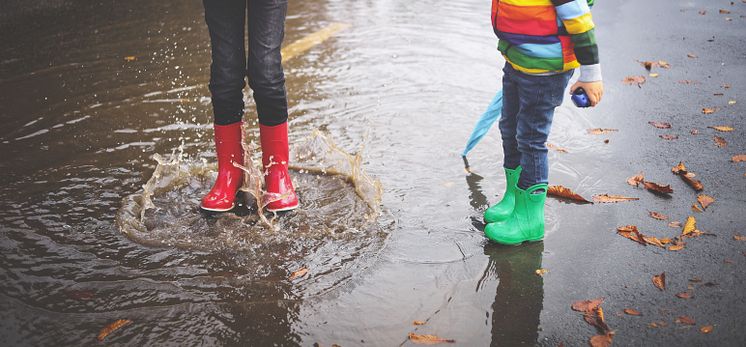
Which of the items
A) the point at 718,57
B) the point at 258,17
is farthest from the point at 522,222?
the point at 718,57

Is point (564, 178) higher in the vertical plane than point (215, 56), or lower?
lower

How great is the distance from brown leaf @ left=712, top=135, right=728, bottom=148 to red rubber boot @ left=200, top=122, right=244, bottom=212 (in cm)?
313

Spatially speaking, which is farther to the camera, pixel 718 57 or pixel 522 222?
pixel 718 57

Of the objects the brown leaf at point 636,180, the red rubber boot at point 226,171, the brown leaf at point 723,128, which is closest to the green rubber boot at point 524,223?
the brown leaf at point 636,180

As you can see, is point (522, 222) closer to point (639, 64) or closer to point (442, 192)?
point (442, 192)

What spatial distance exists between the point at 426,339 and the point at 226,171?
1.51 meters

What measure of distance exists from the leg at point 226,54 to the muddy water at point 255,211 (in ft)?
1.84

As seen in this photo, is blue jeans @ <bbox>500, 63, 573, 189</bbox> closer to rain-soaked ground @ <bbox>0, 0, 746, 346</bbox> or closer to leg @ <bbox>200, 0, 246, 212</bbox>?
rain-soaked ground @ <bbox>0, 0, 746, 346</bbox>

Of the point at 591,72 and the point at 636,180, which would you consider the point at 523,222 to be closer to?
the point at 591,72

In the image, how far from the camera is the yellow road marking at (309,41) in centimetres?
581

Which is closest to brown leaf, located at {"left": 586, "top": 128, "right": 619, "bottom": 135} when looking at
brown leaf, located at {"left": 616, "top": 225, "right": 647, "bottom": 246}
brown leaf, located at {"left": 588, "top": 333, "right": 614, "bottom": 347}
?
brown leaf, located at {"left": 616, "top": 225, "right": 647, "bottom": 246}

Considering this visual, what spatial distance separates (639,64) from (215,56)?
14.1 feet

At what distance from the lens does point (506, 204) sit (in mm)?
3178

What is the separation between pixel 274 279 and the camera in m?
2.66
